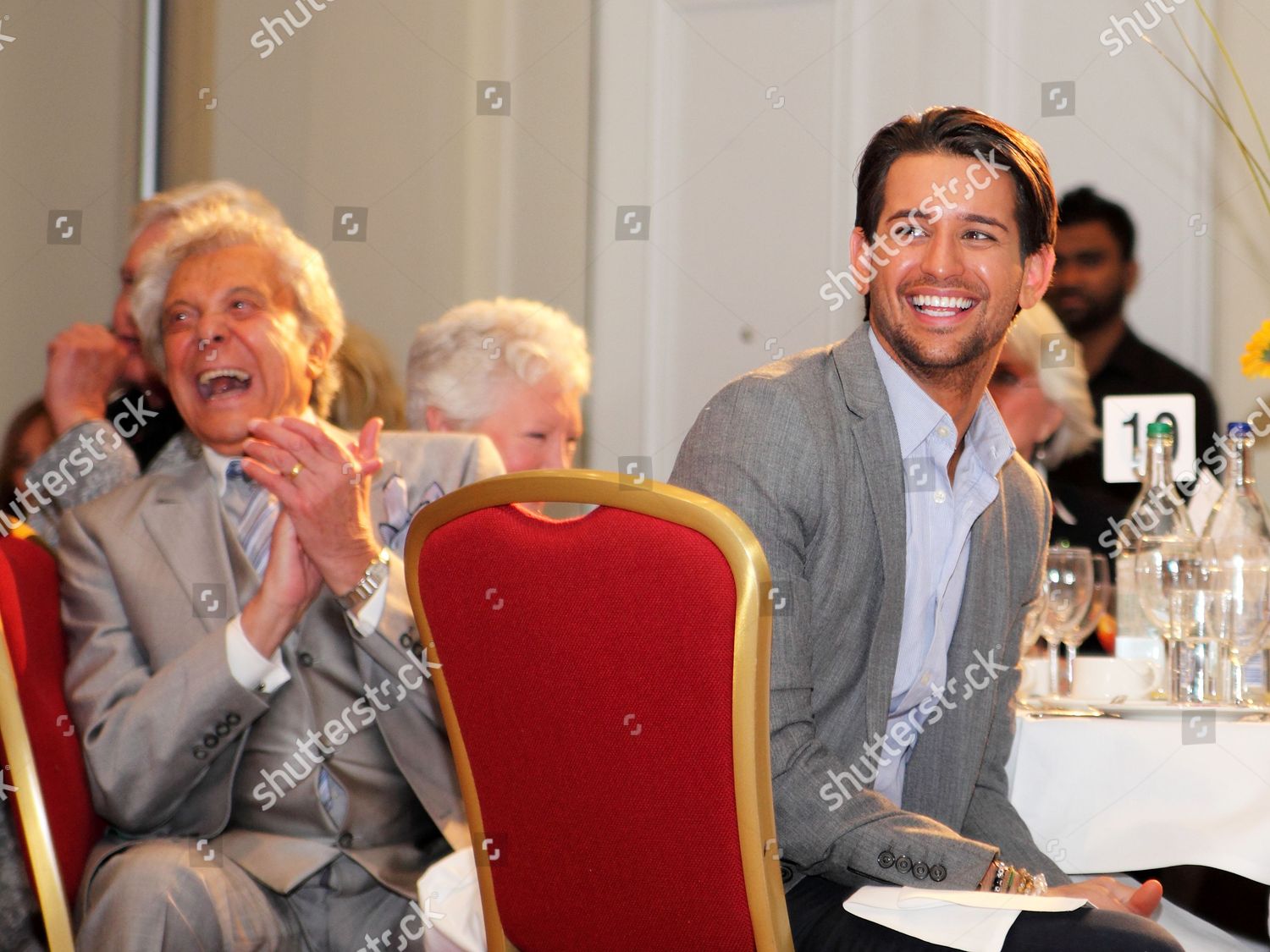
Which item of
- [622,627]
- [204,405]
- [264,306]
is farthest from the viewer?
[264,306]

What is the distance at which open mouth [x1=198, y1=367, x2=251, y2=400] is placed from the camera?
2.00 m

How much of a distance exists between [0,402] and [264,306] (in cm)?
153

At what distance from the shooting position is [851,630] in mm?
1370

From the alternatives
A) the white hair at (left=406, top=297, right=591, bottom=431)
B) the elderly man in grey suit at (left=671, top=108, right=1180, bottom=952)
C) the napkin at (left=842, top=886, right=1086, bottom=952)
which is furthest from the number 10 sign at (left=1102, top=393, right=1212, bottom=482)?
the napkin at (left=842, top=886, right=1086, bottom=952)

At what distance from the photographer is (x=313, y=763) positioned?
1.73 metres

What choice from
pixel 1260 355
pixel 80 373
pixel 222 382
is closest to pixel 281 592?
pixel 222 382

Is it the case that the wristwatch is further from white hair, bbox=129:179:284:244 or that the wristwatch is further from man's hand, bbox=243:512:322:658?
white hair, bbox=129:179:284:244

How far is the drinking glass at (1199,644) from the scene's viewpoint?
1523 millimetres

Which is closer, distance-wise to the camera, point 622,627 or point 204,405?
point 622,627

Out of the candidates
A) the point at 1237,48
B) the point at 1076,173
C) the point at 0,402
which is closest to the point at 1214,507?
the point at 1076,173

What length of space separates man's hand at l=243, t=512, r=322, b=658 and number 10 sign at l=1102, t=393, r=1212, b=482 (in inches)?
85.0

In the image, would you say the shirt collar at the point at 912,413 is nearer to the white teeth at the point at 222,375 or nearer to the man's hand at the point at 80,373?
the white teeth at the point at 222,375

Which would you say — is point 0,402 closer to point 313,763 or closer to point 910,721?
point 313,763

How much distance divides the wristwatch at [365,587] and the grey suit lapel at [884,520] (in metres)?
0.69
